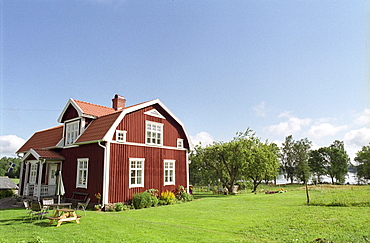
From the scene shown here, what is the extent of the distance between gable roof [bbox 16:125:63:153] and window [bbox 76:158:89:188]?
4005mm

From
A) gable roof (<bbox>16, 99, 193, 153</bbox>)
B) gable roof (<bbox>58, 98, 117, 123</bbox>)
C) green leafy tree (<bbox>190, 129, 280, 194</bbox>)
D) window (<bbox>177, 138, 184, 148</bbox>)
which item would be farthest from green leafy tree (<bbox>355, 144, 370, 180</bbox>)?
gable roof (<bbox>58, 98, 117, 123</bbox>)

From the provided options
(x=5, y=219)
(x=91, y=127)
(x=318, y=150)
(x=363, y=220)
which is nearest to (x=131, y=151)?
(x=91, y=127)

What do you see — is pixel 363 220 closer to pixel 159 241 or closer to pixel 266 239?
pixel 266 239

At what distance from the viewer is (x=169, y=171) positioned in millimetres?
18391

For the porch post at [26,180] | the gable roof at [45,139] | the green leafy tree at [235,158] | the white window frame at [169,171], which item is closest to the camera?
the porch post at [26,180]

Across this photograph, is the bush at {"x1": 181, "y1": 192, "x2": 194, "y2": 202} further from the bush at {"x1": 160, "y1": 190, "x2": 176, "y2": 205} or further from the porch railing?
the porch railing

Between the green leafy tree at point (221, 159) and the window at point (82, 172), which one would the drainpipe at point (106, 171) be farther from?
the green leafy tree at point (221, 159)

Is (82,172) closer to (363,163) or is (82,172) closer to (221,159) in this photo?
(221,159)

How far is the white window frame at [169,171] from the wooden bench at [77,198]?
553cm

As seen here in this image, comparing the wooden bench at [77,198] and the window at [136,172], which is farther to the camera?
the window at [136,172]

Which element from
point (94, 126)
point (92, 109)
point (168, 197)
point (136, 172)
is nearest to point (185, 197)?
point (168, 197)

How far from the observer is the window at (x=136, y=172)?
15.7 m

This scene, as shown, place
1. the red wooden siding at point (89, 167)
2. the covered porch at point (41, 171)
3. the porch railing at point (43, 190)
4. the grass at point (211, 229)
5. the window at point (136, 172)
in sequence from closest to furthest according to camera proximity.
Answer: the grass at point (211, 229) < the red wooden siding at point (89, 167) < the window at point (136, 172) < the covered porch at point (41, 171) < the porch railing at point (43, 190)

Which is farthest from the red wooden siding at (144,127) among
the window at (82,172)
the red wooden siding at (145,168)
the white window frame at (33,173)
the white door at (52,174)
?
the white window frame at (33,173)
